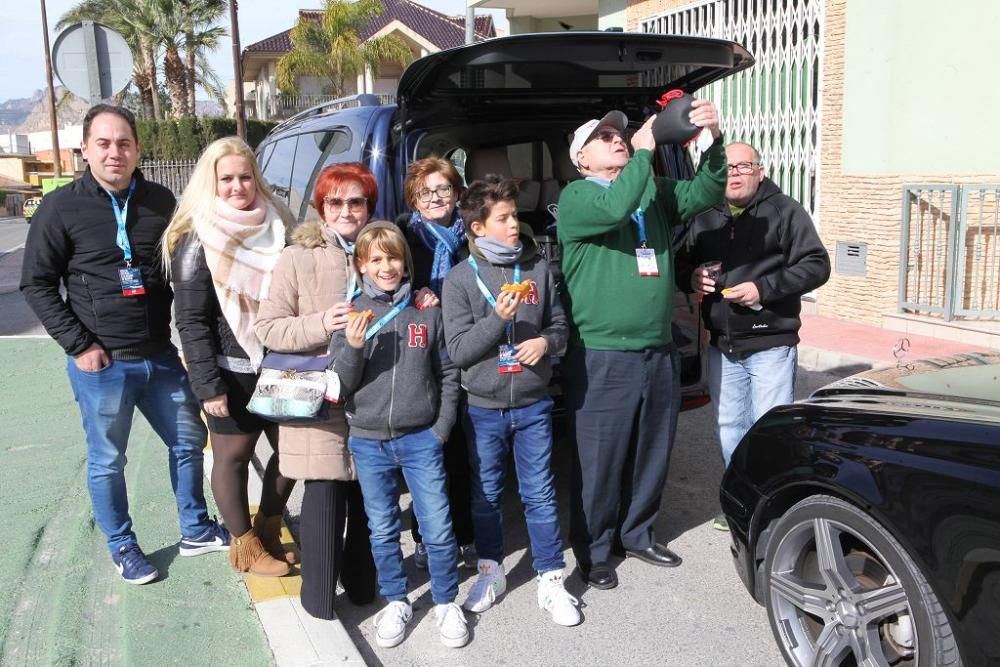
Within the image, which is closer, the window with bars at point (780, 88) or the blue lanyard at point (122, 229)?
the blue lanyard at point (122, 229)

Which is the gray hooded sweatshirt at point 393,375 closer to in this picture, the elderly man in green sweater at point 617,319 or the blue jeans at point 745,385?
the elderly man in green sweater at point 617,319

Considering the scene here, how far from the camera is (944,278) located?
8.81m

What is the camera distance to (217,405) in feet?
11.2

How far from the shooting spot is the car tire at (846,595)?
234 centimetres

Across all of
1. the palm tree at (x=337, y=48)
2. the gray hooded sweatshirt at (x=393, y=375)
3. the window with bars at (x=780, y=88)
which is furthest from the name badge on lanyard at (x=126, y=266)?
the palm tree at (x=337, y=48)

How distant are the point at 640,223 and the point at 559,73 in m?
0.84

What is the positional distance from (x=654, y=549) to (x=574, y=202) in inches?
61.9

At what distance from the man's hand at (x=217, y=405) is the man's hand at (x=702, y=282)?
1965 millimetres

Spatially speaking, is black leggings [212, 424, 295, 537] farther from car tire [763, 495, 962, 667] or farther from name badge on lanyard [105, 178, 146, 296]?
car tire [763, 495, 962, 667]

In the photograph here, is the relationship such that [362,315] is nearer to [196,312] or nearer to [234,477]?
[196,312]

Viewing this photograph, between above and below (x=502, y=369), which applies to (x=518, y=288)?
above

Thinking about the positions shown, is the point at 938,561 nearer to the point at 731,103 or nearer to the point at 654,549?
the point at 654,549

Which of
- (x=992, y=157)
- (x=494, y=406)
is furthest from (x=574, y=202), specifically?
(x=992, y=157)

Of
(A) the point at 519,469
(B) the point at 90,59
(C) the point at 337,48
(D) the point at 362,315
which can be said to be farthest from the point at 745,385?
(C) the point at 337,48
